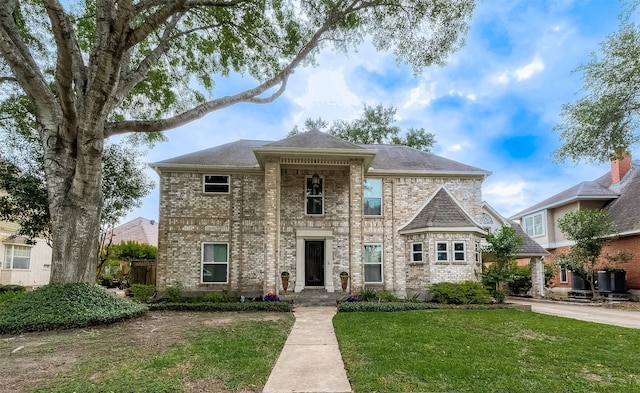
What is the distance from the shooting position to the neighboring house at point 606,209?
55.4 ft

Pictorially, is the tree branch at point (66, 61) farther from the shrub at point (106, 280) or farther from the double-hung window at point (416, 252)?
the shrub at point (106, 280)

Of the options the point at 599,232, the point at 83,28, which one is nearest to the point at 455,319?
the point at 599,232

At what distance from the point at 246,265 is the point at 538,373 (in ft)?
37.8

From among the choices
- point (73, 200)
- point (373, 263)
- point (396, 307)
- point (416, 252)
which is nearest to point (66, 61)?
point (73, 200)

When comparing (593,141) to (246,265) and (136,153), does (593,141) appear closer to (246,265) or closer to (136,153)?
(246,265)

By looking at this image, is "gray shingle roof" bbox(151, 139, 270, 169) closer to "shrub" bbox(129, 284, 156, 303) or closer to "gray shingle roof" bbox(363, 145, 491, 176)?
"shrub" bbox(129, 284, 156, 303)

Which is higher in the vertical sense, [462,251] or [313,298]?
[462,251]

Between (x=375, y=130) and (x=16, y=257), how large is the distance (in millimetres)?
24725

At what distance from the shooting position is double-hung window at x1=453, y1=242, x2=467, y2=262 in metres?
13.9

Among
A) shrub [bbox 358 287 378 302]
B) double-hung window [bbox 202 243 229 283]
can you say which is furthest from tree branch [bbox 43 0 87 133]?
shrub [bbox 358 287 378 302]

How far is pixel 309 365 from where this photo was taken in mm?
5230

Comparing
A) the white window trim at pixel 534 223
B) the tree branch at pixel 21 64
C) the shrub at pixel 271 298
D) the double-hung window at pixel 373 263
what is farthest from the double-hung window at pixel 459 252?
the tree branch at pixel 21 64

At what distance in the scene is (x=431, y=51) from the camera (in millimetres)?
13133

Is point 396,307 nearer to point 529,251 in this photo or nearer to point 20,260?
point 529,251
